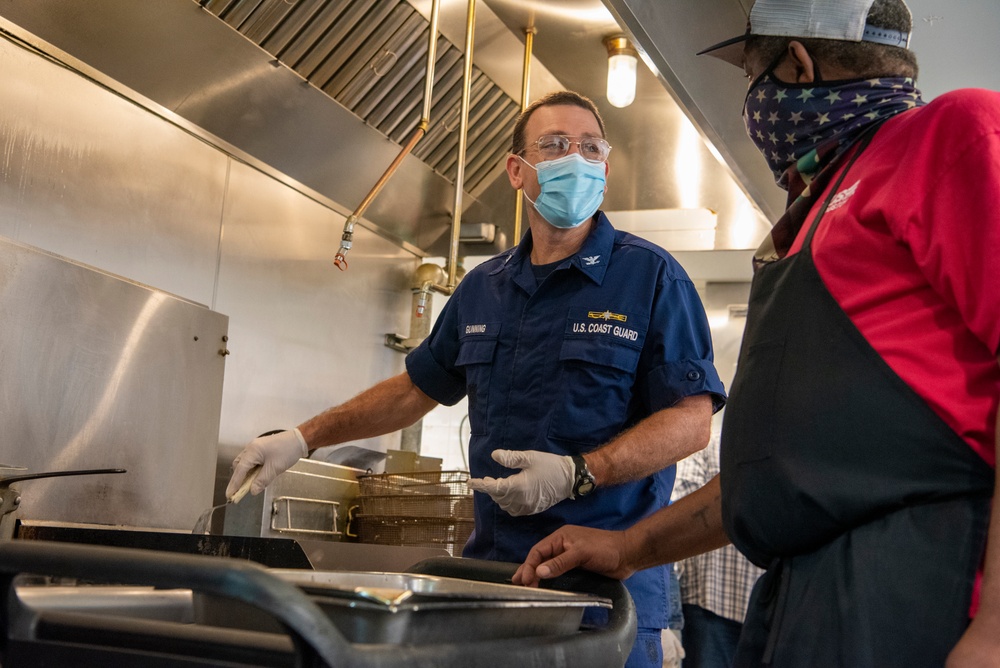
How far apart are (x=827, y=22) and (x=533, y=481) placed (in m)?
0.83

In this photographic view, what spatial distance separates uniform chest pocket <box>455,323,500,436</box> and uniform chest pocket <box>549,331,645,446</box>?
0.17m

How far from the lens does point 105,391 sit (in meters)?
2.42

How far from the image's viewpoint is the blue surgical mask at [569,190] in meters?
2.05

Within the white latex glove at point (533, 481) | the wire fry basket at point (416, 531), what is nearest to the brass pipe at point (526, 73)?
the wire fry basket at point (416, 531)

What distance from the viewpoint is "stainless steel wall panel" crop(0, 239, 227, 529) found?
220 centimetres

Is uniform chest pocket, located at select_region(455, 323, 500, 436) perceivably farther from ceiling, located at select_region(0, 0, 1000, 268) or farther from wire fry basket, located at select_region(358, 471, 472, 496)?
wire fry basket, located at select_region(358, 471, 472, 496)

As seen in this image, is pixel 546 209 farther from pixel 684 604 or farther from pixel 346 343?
pixel 684 604

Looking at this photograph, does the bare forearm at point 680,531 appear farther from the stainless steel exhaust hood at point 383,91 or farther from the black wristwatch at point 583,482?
the stainless steel exhaust hood at point 383,91

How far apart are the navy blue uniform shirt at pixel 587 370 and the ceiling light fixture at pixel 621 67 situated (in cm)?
114

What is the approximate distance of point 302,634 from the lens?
0.72 meters

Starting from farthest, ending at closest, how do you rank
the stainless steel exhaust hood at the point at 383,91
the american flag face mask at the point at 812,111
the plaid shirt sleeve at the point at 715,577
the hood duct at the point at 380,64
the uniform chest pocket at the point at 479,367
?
the plaid shirt sleeve at the point at 715,577 → the hood duct at the point at 380,64 → the stainless steel exhaust hood at the point at 383,91 → the uniform chest pocket at the point at 479,367 → the american flag face mask at the point at 812,111

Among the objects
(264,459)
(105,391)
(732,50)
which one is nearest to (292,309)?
(105,391)

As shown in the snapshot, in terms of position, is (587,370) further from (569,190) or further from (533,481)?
(569,190)

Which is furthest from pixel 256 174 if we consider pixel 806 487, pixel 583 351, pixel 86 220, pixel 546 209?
pixel 806 487
